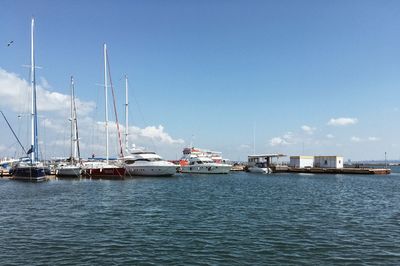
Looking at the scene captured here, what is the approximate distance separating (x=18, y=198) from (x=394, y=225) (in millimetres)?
36136

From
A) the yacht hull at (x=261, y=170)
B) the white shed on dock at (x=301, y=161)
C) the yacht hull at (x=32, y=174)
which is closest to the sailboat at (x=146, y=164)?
the yacht hull at (x=32, y=174)

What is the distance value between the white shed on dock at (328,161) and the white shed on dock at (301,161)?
164 cm

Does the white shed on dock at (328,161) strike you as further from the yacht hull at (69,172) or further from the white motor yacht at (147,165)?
the yacht hull at (69,172)

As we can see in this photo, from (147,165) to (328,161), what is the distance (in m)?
64.0

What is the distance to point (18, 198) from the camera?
3959 centimetres

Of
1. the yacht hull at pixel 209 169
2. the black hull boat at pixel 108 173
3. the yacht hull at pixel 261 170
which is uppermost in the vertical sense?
the black hull boat at pixel 108 173

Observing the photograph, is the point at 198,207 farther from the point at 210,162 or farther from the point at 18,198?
the point at 210,162

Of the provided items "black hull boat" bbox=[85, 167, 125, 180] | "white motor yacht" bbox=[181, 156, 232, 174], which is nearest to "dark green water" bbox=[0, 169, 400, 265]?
"black hull boat" bbox=[85, 167, 125, 180]

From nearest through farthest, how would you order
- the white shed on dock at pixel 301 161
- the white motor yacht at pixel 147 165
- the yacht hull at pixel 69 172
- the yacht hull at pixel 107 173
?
the yacht hull at pixel 107 173
the yacht hull at pixel 69 172
the white motor yacht at pixel 147 165
the white shed on dock at pixel 301 161

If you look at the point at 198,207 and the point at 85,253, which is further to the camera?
the point at 198,207

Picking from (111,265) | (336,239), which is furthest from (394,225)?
(111,265)

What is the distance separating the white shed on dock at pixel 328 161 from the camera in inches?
4476

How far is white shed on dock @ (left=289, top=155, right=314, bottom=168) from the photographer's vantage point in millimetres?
119506

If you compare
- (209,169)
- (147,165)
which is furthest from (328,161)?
(147,165)
